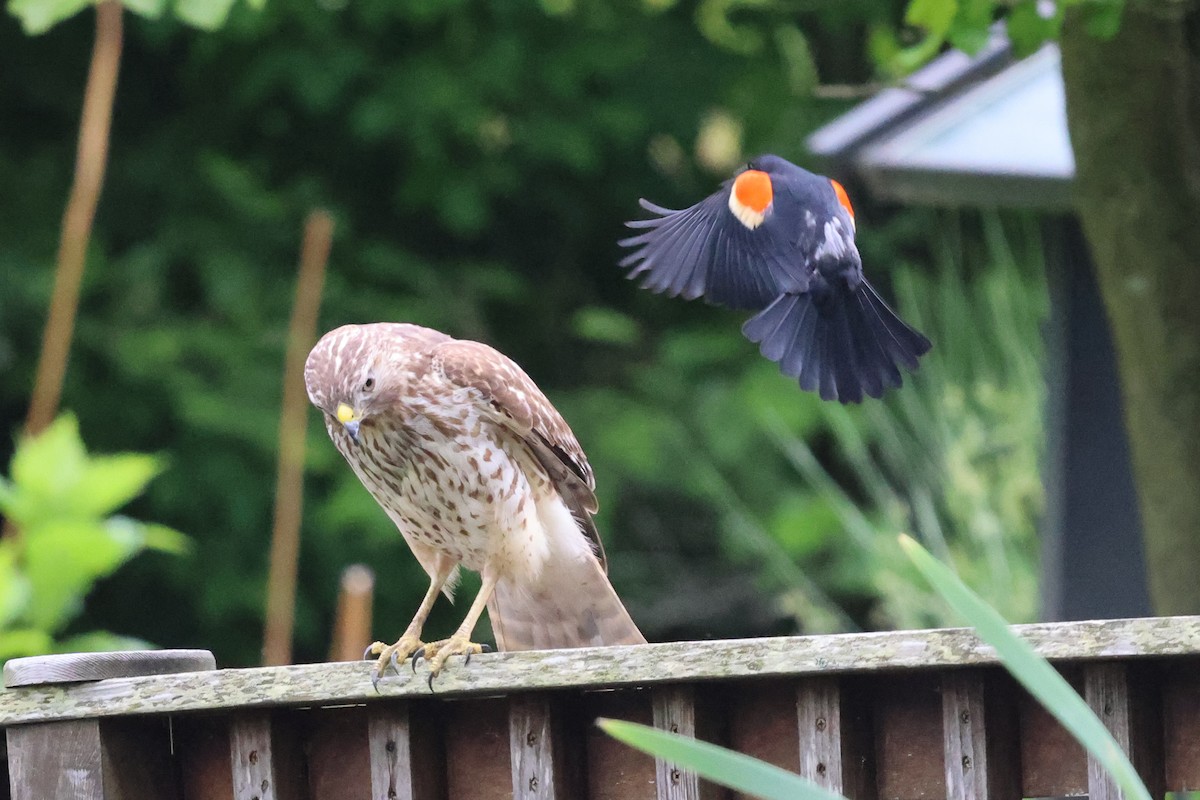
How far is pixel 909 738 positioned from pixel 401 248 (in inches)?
212

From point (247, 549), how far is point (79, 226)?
4.47m

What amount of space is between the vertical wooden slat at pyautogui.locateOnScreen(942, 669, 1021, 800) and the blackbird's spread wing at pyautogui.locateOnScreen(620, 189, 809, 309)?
540mm

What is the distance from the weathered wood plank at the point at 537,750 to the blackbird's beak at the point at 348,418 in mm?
652

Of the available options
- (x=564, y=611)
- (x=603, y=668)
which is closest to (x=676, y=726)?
(x=603, y=668)

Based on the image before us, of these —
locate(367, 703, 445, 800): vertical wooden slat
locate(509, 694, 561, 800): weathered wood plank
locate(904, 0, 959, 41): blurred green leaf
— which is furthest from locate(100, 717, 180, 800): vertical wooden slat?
locate(904, 0, 959, 41): blurred green leaf

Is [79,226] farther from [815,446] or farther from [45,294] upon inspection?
[815,446]

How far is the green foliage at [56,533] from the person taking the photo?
326cm

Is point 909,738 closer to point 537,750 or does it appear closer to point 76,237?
point 537,750

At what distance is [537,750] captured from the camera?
2227 mm

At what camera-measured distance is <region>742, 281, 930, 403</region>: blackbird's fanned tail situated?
224 centimetres

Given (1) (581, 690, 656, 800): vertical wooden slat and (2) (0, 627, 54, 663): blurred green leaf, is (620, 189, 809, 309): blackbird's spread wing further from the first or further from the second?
(2) (0, 627, 54, 663): blurred green leaf

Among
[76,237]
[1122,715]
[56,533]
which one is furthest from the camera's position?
[56,533]

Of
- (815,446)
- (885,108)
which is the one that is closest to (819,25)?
(815,446)

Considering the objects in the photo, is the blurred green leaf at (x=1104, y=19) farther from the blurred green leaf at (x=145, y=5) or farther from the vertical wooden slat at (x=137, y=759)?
the vertical wooden slat at (x=137, y=759)
